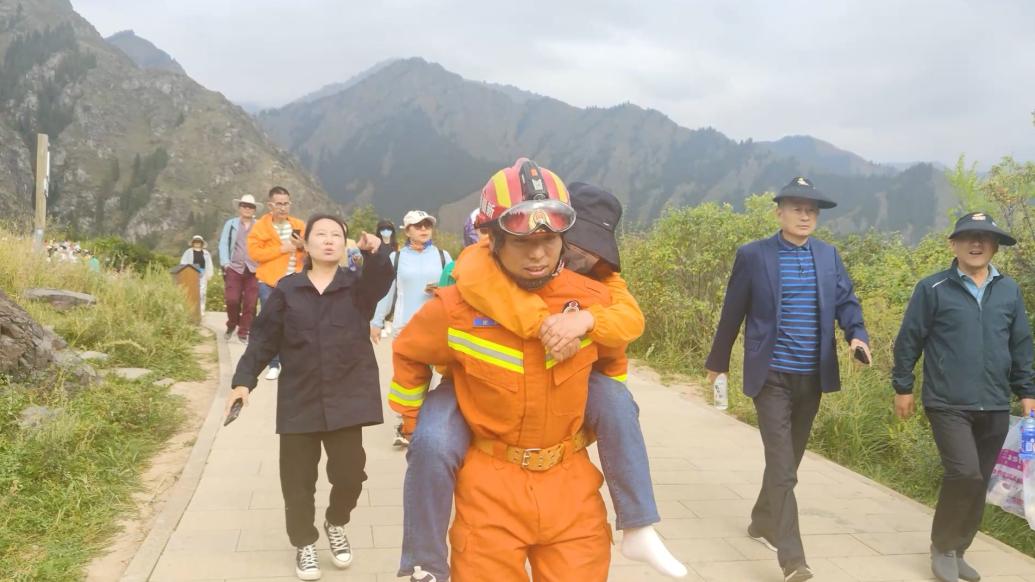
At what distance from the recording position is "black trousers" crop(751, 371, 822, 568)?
387cm

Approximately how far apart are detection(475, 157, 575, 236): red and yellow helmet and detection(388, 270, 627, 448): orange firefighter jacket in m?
0.17

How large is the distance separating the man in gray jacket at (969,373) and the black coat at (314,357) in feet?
9.90

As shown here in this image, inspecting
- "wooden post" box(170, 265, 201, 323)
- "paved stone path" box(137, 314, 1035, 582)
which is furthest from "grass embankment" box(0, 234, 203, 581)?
"wooden post" box(170, 265, 201, 323)

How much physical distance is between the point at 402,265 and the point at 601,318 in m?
4.46

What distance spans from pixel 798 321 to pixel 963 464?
1.11m

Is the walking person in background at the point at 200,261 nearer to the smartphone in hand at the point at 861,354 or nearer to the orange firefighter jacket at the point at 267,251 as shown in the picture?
the orange firefighter jacket at the point at 267,251

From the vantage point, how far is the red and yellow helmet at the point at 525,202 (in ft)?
6.90

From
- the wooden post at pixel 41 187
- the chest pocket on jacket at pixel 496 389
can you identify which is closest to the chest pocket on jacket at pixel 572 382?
the chest pocket on jacket at pixel 496 389

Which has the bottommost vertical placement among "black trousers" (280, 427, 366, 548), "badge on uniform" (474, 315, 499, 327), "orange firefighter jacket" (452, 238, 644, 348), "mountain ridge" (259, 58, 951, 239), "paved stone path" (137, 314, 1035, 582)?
"paved stone path" (137, 314, 1035, 582)

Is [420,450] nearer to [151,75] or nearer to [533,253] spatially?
[533,253]

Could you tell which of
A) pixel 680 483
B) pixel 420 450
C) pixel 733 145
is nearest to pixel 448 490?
pixel 420 450

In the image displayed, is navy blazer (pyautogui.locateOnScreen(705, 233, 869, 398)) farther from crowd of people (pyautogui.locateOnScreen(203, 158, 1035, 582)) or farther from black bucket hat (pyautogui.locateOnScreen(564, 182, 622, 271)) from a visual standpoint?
black bucket hat (pyautogui.locateOnScreen(564, 182, 622, 271))

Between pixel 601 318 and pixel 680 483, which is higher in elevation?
pixel 601 318

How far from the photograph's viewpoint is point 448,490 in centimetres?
225
